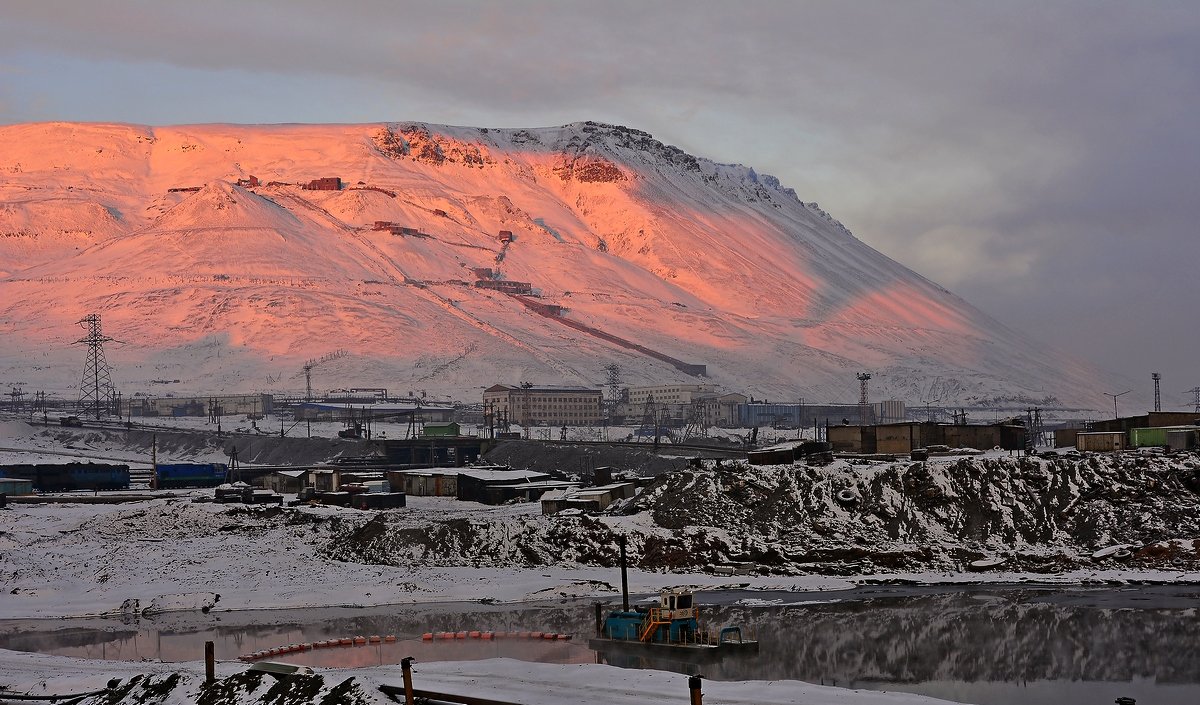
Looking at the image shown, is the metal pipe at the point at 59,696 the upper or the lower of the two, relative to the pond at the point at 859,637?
upper

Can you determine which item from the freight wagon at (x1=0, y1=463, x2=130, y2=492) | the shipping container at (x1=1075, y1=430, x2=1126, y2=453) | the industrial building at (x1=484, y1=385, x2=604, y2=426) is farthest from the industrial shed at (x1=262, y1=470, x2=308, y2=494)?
the industrial building at (x1=484, y1=385, x2=604, y2=426)

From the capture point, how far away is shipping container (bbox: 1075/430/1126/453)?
2618 inches

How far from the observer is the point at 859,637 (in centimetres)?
3938

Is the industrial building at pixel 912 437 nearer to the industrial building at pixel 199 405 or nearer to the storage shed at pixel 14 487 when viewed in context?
the storage shed at pixel 14 487

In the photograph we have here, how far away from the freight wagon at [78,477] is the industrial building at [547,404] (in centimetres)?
8115

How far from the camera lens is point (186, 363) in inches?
7751

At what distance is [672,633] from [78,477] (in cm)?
6577

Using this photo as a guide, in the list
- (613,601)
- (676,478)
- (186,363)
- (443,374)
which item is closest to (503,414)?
(443,374)

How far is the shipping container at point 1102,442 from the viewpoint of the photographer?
6650cm

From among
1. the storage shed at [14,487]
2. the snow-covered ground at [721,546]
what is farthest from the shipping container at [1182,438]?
the storage shed at [14,487]

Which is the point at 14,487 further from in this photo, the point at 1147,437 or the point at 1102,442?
the point at 1147,437

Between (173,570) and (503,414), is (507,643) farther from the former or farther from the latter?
(503,414)

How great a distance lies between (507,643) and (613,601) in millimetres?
7875

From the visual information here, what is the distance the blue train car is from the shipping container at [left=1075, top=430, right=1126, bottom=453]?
56860 mm
